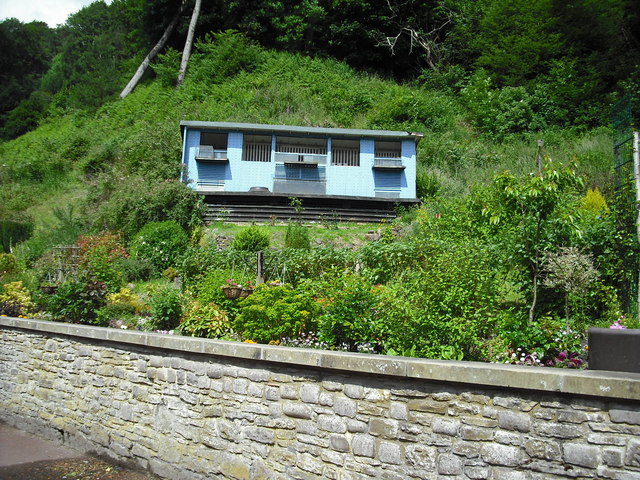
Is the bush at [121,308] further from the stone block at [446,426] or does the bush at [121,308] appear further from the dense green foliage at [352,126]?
the stone block at [446,426]

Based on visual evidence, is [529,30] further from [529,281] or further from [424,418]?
[424,418]

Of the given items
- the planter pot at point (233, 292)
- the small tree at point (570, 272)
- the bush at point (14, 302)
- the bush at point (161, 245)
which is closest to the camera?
the small tree at point (570, 272)

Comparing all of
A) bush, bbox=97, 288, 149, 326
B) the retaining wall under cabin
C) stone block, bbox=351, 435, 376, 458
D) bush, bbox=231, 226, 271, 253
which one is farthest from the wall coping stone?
bush, bbox=231, 226, 271, 253

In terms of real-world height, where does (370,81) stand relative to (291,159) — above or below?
above

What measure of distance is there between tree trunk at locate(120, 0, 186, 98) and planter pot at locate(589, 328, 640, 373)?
35417 mm

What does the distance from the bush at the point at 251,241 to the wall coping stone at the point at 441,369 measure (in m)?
6.57

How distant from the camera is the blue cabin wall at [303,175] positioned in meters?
17.5

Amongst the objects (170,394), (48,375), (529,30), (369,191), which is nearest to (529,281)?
(170,394)

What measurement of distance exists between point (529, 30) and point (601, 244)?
23.9 meters

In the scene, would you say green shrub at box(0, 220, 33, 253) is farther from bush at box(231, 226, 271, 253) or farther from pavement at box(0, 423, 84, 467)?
→ pavement at box(0, 423, 84, 467)

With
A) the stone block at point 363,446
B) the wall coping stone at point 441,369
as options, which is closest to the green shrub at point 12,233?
the wall coping stone at point 441,369

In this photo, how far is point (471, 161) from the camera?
68.3ft

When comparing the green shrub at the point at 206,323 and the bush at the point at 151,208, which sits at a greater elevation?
the bush at the point at 151,208

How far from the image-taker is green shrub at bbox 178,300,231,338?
7137mm
